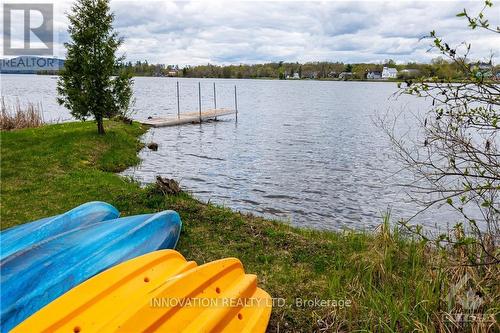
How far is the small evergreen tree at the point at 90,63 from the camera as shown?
1376 centimetres

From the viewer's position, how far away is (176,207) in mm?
6836

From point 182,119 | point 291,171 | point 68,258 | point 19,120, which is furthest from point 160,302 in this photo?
point 182,119

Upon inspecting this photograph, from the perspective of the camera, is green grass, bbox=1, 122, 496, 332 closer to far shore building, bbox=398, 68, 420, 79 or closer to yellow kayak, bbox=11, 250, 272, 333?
yellow kayak, bbox=11, 250, 272, 333

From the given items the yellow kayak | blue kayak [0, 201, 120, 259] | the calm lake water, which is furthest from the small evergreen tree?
the yellow kayak

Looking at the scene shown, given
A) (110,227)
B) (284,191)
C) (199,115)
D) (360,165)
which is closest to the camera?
(110,227)

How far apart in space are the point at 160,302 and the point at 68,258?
5.31 ft

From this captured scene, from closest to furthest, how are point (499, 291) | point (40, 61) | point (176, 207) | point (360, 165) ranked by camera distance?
point (499, 291) → point (176, 207) → point (40, 61) → point (360, 165)

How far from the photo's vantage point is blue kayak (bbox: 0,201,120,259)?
4680mm

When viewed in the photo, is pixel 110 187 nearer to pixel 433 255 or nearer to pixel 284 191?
pixel 284 191

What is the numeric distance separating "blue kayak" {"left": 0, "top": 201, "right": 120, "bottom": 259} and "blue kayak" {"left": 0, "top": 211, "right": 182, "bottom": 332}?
19.3 inches

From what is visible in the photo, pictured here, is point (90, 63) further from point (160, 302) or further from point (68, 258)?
point (160, 302)

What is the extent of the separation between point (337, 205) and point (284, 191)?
5.59 feet

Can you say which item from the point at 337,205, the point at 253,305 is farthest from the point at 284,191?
the point at 253,305

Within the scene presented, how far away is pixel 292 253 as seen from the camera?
18.0 feet
